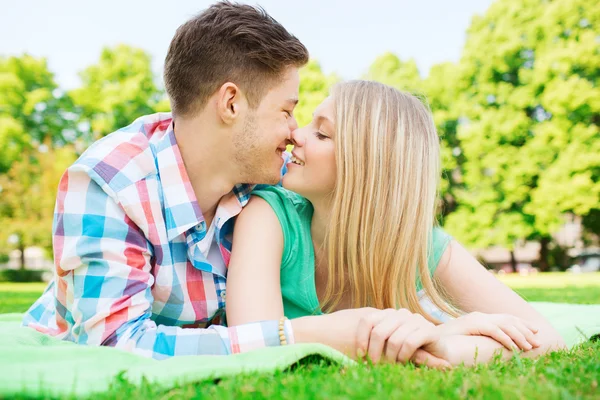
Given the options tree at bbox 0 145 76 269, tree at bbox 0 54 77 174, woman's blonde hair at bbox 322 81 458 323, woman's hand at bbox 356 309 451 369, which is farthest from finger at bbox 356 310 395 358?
tree at bbox 0 54 77 174

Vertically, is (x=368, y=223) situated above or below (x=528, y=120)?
below

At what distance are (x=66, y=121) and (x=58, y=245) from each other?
23.6 metres

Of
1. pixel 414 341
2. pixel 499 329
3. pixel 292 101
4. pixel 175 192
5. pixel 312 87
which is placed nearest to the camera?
pixel 414 341

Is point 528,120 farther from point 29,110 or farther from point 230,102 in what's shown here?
point 230,102

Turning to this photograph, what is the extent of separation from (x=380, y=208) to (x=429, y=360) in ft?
3.28

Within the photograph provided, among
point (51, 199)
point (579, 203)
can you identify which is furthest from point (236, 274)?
point (51, 199)

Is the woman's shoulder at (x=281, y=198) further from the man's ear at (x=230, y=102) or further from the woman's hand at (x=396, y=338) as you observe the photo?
the woman's hand at (x=396, y=338)

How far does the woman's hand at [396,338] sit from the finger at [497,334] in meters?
0.35

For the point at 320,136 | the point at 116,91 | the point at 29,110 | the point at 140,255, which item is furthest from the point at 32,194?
→ the point at 140,255

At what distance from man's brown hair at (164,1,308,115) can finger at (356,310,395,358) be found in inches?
55.0

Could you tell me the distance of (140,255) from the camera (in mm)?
2588

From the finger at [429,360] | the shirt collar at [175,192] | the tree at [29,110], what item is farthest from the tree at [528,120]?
the finger at [429,360]

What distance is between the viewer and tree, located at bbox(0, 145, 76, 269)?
2250 cm

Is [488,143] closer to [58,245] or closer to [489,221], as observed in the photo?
[489,221]
